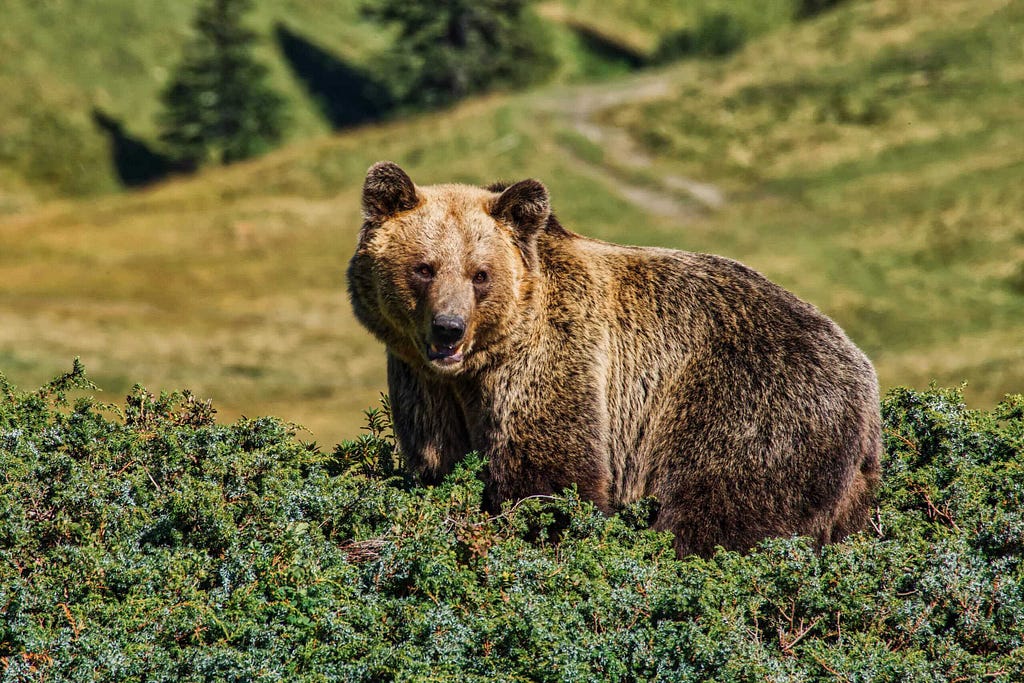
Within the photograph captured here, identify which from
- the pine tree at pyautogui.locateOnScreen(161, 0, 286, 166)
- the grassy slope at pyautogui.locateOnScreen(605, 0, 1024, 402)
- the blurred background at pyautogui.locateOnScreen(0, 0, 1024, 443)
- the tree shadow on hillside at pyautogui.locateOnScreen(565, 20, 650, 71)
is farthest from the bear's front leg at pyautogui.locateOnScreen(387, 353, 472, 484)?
the tree shadow on hillside at pyautogui.locateOnScreen(565, 20, 650, 71)

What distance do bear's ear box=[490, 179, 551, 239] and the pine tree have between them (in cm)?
5937

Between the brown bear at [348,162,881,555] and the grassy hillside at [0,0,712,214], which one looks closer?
the brown bear at [348,162,881,555]

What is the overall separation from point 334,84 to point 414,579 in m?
72.1

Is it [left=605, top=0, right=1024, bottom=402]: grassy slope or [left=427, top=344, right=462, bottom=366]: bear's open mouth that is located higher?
[left=605, top=0, right=1024, bottom=402]: grassy slope

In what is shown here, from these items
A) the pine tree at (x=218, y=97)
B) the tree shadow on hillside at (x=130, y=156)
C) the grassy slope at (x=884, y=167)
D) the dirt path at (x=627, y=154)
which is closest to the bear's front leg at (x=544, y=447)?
the grassy slope at (x=884, y=167)

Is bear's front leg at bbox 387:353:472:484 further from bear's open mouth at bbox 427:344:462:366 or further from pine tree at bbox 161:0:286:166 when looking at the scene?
pine tree at bbox 161:0:286:166

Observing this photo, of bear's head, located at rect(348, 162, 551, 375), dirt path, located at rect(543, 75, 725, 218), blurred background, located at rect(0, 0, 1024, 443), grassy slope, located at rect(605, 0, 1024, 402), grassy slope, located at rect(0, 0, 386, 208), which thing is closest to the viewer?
bear's head, located at rect(348, 162, 551, 375)

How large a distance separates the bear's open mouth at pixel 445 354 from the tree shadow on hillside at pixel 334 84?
66.7 meters

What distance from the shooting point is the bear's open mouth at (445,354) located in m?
6.45

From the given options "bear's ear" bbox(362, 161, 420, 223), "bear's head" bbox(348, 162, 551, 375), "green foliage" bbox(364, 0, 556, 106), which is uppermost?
"green foliage" bbox(364, 0, 556, 106)

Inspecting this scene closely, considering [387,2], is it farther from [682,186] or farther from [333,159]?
[682,186]

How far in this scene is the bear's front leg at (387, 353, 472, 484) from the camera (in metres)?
6.94

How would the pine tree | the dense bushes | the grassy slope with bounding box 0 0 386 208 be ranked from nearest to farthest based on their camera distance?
the dense bushes, the grassy slope with bounding box 0 0 386 208, the pine tree

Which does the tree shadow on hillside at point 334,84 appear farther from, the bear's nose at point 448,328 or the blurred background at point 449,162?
the bear's nose at point 448,328
